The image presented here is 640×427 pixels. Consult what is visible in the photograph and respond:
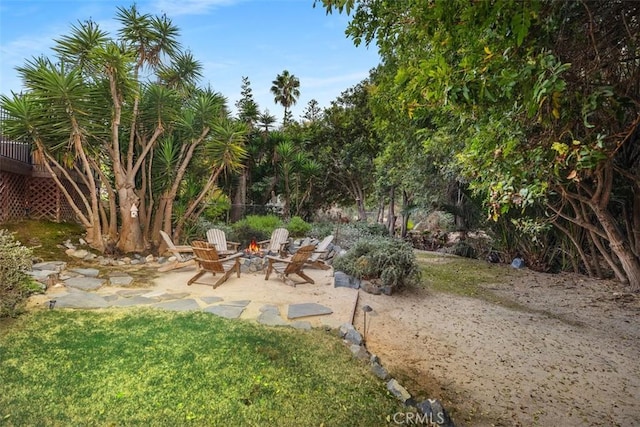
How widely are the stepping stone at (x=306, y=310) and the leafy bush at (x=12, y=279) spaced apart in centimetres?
291

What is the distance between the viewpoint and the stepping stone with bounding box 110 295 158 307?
4.23 metres

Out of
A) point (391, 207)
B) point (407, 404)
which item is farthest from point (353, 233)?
point (407, 404)

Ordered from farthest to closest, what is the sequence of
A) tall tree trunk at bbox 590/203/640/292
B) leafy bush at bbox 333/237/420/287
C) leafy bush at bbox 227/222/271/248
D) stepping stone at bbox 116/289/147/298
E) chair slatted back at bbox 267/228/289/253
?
leafy bush at bbox 227/222/271/248 → chair slatted back at bbox 267/228/289/253 → tall tree trunk at bbox 590/203/640/292 → leafy bush at bbox 333/237/420/287 → stepping stone at bbox 116/289/147/298

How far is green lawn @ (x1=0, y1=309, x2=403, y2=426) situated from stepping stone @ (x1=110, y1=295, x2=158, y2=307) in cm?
64

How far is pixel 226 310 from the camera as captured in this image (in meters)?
4.16

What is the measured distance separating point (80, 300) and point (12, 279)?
2.34ft

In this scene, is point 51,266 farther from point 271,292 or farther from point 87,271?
point 271,292

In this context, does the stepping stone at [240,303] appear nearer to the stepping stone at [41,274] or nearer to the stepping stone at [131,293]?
the stepping stone at [131,293]

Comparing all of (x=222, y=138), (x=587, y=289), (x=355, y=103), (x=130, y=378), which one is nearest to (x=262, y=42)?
(x=222, y=138)

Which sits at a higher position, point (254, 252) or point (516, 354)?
point (254, 252)

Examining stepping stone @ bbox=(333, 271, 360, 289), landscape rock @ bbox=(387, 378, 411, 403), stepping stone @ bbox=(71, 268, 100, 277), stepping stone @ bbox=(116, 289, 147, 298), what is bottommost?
landscape rock @ bbox=(387, 378, 411, 403)

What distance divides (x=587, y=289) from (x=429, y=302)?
3.81 meters

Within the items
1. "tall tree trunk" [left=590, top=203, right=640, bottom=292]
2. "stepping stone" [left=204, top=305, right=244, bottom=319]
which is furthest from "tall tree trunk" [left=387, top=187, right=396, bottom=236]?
"stepping stone" [left=204, top=305, right=244, bottom=319]

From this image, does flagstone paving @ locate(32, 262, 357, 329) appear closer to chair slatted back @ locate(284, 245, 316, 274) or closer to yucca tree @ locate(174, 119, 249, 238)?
chair slatted back @ locate(284, 245, 316, 274)
